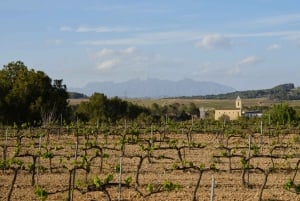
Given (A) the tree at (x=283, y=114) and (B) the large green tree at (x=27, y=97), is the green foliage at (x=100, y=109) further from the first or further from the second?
(A) the tree at (x=283, y=114)

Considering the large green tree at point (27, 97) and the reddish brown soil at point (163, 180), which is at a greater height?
the large green tree at point (27, 97)

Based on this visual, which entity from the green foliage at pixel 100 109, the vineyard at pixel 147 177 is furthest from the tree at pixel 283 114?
the vineyard at pixel 147 177

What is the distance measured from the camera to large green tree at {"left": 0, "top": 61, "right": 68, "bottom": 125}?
4316 centimetres

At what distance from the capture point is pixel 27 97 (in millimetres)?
43906

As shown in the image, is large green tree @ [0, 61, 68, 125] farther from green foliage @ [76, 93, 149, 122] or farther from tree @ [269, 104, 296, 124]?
tree @ [269, 104, 296, 124]

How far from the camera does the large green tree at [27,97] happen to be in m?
43.2

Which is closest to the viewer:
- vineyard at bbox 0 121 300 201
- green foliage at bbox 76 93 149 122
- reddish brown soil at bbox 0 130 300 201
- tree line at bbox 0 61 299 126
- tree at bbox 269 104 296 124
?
vineyard at bbox 0 121 300 201

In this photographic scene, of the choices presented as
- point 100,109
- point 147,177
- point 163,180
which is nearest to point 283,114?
point 100,109

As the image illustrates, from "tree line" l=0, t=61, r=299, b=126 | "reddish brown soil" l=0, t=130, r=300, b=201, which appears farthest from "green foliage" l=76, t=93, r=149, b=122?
"reddish brown soil" l=0, t=130, r=300, b=201

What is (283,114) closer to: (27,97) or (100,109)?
(100,109)

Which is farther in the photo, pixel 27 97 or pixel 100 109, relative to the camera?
pixel 100 109

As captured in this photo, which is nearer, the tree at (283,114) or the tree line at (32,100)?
the tree line at (32,100)

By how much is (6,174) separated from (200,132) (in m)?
21.5

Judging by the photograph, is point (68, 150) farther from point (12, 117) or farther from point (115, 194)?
point (12, 117)
